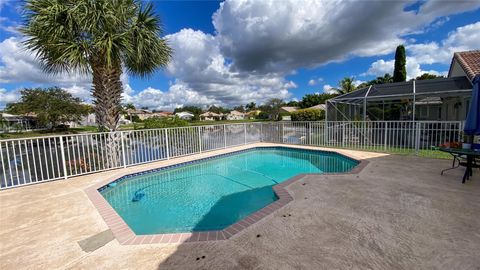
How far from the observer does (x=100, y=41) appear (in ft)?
17.1

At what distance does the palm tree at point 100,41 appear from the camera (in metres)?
5.00

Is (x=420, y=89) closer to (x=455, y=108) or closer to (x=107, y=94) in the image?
(x=455, y=108)

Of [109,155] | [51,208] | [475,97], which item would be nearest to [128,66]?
[109,155]

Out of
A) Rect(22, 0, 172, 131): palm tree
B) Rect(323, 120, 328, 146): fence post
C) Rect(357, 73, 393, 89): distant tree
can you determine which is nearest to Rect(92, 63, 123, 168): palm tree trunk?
Rect(22, 0, 172, 131): palm tree

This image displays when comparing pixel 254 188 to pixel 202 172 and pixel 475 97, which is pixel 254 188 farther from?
pixel 475 97

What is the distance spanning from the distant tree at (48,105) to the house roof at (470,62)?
3805cm

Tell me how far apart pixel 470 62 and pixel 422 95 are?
2566 mm

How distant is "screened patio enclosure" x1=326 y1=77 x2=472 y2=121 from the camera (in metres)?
8.89

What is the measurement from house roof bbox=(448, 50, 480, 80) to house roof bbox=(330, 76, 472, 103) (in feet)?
1.54

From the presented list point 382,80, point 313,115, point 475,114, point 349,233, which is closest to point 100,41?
point 349,233

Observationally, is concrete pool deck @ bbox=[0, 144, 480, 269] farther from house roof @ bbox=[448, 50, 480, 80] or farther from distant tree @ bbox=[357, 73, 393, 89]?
distant tree @ bbox=[357, 73, 393, 89]

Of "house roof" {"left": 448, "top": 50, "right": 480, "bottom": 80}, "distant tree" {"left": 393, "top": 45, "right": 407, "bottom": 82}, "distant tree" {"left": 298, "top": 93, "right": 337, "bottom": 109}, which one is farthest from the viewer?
"distant tree" {"left": 298, "top": 93, "right": 337, "bottom": 109}

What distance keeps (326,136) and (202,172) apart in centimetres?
625

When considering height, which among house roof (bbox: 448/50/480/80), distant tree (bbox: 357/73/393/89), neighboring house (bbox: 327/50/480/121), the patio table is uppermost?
distant tree (bbox: 357/73/393/89)
